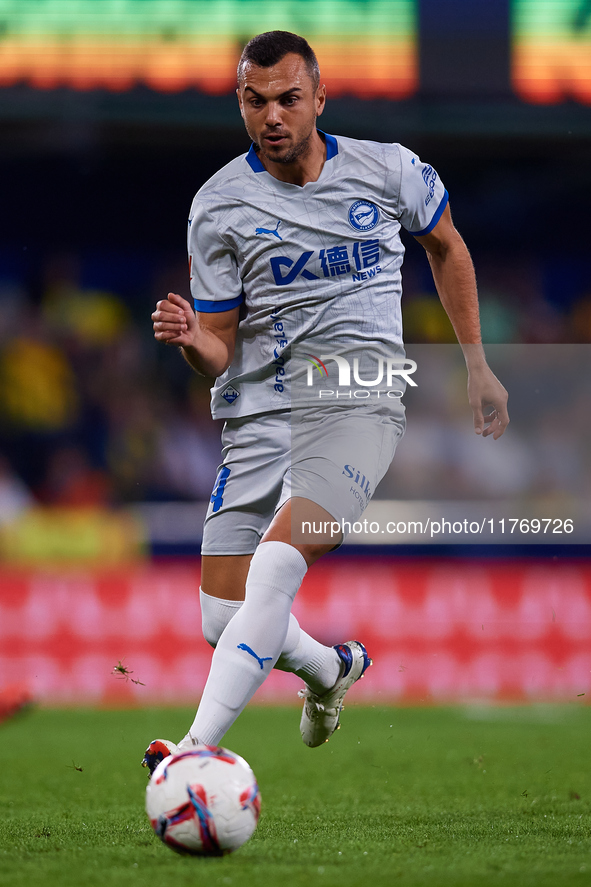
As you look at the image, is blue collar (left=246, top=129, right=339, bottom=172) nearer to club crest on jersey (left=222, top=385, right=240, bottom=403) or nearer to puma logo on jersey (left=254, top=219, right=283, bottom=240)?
puma logo on jersey (left=254, top=219, right=283, bottom=240)

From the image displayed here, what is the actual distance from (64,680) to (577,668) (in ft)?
12.1

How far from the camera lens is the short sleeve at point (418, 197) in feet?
13.4

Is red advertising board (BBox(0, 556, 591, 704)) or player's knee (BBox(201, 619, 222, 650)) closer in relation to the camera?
player's knee (BBox(201, 619, 222, 650))

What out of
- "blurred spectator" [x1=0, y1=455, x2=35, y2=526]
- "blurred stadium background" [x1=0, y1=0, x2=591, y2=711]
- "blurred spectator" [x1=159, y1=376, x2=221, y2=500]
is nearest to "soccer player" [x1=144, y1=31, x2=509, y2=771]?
"blurred stadium background" [x1=0, y1=0, x2=591, y2=711]

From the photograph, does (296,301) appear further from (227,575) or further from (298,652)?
(298,652)

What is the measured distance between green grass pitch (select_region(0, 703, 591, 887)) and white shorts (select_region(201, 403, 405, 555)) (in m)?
0.97

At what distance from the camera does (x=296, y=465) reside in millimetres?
3785

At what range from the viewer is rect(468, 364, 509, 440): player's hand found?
4070 mm

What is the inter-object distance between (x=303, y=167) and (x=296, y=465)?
996 millimetres

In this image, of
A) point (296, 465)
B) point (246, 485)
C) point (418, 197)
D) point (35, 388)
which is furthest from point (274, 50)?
point (35, 388)

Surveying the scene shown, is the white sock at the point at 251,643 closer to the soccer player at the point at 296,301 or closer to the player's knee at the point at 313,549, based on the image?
the player's knee at the point at 313,549

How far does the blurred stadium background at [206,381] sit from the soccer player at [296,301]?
15.5 feet

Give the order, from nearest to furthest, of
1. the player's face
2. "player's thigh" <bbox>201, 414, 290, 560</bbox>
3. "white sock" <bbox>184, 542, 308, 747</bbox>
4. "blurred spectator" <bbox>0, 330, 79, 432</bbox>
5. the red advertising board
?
"white sock" <bbox>184, 542, 308, 747</bbox>
the player's face
"player's thigh" <bbox>201, 414, 290, 560</bbox>
the red advertising board
"blurred spectator" <bbox>0, 330, 79, 432</bbox>

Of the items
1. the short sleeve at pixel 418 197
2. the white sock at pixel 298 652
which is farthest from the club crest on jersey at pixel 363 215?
the white sock at pixel 298 652
